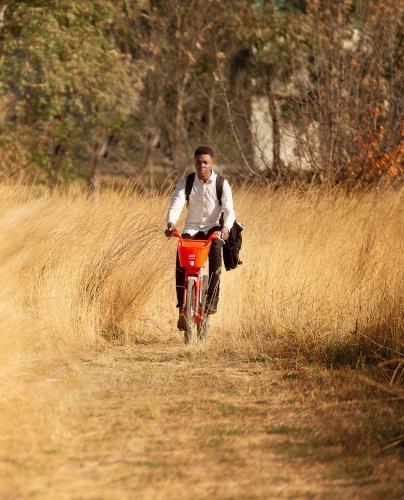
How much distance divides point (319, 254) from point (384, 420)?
498cm

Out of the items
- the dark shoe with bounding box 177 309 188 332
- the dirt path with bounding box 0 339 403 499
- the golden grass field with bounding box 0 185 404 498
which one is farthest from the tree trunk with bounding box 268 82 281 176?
the dirt path with bounding box 0 339 403 499

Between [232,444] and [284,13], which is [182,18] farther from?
[232,444]

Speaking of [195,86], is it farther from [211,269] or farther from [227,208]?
[227,208]

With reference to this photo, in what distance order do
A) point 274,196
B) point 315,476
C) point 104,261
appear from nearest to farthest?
point 315,476 → point 104,261 → point 274,196

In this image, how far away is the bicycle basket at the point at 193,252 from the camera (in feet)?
30.0

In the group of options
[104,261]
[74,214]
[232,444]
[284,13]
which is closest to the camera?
[232,444]

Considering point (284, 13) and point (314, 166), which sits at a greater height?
point (284, 13)

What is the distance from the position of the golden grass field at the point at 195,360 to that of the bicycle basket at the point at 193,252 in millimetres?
656

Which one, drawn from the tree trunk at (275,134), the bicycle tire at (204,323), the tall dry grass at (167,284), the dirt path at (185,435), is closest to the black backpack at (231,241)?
the bicycle tire at (204,323)

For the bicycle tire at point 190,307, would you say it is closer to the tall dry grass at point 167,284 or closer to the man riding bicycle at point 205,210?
the man riding bicycle at point 205,210

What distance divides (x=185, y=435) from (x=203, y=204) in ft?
11.5

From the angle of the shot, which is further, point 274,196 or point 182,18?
point 182,18

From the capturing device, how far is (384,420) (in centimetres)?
642

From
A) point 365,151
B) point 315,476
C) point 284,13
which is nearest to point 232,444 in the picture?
point 315,476
